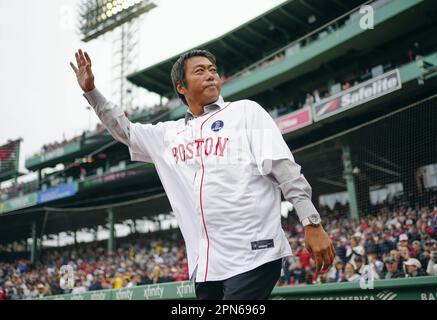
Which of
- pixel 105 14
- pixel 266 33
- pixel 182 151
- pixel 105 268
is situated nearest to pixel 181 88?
pixel 182 151

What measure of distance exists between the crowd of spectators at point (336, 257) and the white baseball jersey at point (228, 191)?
0.42m

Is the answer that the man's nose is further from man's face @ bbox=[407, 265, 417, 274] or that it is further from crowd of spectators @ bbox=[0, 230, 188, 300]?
crowd of spectators @ bbox=[0, 230, 188, 300]

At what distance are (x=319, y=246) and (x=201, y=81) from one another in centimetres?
116

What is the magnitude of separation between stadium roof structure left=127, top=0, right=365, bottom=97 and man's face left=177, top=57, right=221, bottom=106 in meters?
22.0

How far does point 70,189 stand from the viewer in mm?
27312

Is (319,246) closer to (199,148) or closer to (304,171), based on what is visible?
(199,148)

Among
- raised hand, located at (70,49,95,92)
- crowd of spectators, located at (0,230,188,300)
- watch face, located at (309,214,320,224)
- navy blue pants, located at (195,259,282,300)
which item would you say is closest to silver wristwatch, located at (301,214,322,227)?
watch face, located at (309,214,320,224)

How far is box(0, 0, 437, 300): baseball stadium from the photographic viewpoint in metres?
10.3

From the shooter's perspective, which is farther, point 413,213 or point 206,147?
point 413,213

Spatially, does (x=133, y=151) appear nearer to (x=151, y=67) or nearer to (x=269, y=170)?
(x=269, y=170)

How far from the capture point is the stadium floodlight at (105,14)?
29.9 m
